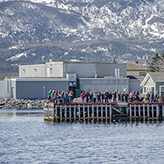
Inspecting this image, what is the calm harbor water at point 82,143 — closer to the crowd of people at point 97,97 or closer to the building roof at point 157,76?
the crowd of people at point 97,97

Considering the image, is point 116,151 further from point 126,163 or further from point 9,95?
point 9,95

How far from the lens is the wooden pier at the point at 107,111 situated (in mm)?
57644

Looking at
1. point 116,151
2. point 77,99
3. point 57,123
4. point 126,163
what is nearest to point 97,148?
point 116,151

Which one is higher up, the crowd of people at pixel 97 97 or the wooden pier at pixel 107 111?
the crowd of people at pixel 97 97

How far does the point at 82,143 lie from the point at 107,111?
51.8 feet

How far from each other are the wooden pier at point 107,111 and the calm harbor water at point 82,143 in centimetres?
182

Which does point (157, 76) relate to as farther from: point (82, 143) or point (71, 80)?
point (82, 143)

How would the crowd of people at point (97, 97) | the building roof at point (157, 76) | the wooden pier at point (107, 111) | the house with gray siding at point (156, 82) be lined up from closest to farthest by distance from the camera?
the wooden pier at point (107, 111), the crowd of people at point (97, 97), the house with gray siding at point (156, 82), the building roof at point (157, 76)

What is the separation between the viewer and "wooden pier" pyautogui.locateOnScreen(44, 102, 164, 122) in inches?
2269

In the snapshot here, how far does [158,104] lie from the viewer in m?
58.2

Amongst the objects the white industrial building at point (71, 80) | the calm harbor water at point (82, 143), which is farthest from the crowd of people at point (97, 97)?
the white industrial building at point (71, 80)

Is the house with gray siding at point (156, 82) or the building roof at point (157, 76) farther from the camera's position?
the building roof at point (157, 76)

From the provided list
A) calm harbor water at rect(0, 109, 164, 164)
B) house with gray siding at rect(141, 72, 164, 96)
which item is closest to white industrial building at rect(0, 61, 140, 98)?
house with gray siding at rect(141, 72, 164, 96)

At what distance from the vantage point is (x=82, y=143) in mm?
42688
